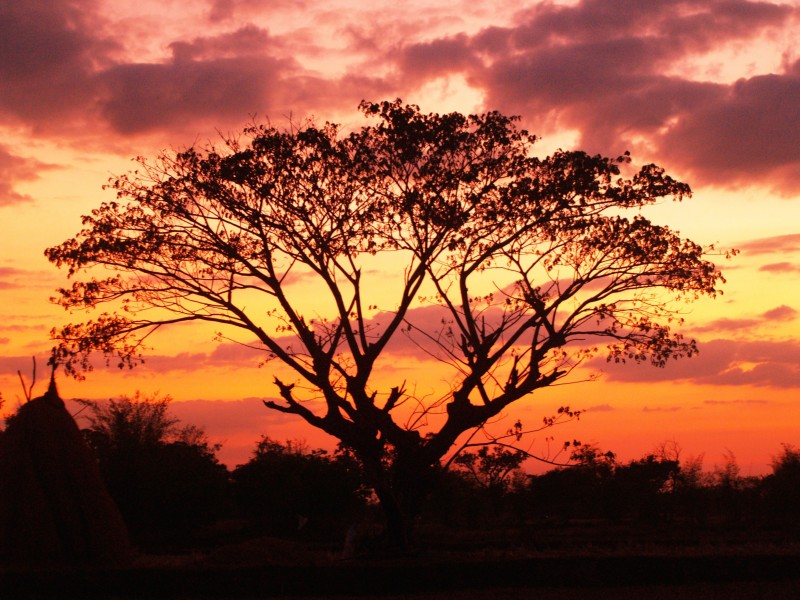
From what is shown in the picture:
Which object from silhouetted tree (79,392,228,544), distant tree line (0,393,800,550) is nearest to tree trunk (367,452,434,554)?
distant tree line (0,393,800,550)

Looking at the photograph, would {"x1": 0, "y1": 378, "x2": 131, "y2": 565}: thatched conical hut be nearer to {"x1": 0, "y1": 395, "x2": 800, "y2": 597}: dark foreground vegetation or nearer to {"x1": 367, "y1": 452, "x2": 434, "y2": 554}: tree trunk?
{"x1": 0, "y1": 395, "x2": 800, "y2": 597}: dark foreground vegetation

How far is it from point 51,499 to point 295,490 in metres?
17.8

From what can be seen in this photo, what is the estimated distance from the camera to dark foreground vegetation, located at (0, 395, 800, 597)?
15.2 meters

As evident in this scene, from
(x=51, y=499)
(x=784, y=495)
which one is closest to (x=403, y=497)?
(x=51, y=499)

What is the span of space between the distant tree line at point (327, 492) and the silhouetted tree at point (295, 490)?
34 mm

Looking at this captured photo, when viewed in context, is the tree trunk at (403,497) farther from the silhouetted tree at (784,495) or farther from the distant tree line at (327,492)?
the silhouetted tree at (784,495)

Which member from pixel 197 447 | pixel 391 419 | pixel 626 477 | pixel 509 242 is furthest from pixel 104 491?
pixel 626 477

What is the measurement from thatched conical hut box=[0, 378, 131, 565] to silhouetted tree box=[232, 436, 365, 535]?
1675 centimetres

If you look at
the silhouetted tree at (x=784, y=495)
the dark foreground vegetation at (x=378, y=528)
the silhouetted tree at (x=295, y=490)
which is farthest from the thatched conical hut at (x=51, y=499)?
the silhouetted tree at (x=784, y=495)

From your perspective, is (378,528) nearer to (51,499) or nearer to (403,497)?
(403,497)

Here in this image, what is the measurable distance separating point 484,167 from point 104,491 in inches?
352

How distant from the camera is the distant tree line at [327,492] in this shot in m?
28.2

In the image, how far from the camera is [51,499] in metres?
15.3

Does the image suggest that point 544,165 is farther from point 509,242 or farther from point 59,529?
point 59,529
